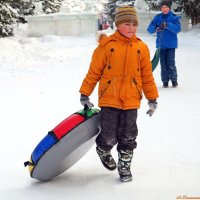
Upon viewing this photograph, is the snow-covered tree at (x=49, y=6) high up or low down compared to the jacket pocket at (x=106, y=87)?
down

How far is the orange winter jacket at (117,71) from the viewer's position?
3637 mm

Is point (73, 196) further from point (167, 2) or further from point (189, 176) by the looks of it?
point (167, 2)

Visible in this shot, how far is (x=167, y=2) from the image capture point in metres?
8.34

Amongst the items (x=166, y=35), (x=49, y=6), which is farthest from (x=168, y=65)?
(x=49, y=6)

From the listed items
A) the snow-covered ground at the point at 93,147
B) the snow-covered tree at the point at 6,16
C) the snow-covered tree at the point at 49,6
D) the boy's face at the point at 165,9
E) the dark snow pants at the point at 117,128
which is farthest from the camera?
the snow-covered tree at the point at 49,6

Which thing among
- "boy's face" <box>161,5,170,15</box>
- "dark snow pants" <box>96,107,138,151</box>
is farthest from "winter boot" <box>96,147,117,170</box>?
"boy's face" <box>161,5,170,15</box>

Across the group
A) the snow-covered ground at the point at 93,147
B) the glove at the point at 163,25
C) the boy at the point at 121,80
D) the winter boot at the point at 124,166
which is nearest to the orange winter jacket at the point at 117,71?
the boy at the point at 121,80

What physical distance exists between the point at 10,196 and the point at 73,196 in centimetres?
53

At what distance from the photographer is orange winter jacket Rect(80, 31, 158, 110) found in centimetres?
364

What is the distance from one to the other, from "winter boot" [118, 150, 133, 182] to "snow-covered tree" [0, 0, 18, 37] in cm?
1485

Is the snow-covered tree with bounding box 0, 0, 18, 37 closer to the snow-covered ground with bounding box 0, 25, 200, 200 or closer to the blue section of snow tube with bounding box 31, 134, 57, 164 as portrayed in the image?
the snow-covered ground with bounding box 0, 25, 200, 200

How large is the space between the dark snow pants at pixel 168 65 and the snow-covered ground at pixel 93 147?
258 mm

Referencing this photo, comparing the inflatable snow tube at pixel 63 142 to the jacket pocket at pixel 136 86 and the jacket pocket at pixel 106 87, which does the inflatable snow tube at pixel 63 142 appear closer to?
the jacket pocket at pixel 106 87

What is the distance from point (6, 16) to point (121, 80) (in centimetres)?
1543
